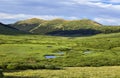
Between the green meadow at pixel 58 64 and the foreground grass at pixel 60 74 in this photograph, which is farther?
the green meadow at pixel 58 64

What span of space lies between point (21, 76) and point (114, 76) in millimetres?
13512

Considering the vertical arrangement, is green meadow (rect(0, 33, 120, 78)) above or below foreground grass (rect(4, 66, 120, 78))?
below

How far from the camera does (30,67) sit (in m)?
65.4

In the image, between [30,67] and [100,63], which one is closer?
[30,67]

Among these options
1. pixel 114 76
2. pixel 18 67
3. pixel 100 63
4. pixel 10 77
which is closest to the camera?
pixel 10 77

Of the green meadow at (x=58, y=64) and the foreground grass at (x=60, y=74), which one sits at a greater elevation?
the foreground grass at (x=60, y=74)

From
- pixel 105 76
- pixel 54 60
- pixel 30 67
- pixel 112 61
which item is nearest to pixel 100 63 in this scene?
pixel 112 61

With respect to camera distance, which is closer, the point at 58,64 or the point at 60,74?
the point at 60,74

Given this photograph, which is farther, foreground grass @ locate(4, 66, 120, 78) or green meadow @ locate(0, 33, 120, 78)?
green meadow @ locate(0, 33, 120, 78)

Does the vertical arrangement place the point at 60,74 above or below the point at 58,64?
above

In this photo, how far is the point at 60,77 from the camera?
155 feet

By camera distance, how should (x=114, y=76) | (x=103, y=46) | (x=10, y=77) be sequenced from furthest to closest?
(x=103, y=46) < (x=114, y=76) < (x=10, y=77)

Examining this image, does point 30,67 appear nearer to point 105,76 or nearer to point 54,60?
point 105,76

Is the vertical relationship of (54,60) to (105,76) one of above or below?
below
